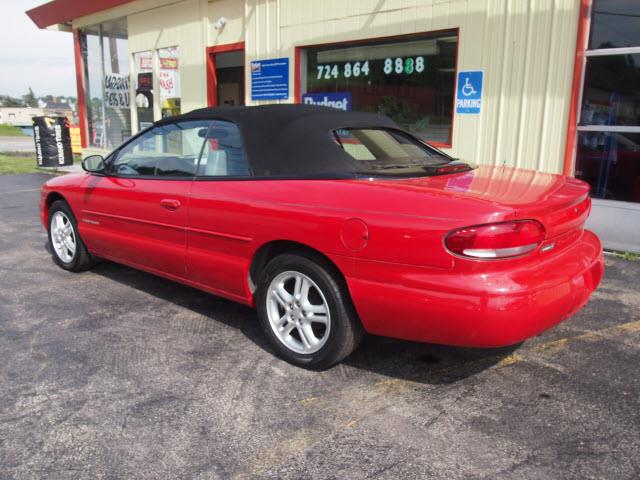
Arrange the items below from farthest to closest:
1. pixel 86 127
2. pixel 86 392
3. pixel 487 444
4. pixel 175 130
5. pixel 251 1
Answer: pixel 86 127 → pixel 251 1 → pixel 175 130 → pixel 86 392 → pixel 487 444

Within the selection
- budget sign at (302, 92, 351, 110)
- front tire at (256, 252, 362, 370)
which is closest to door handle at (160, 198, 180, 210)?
front tire at (256, 252, 362, 370)

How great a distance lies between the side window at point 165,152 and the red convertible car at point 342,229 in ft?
0.04

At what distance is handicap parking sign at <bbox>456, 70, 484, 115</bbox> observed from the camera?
6945 millimetres

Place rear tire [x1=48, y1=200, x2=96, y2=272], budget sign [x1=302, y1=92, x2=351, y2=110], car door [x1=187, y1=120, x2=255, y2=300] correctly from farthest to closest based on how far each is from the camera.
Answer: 1. budget sign [x1=302, y1=92, x2=351, y2=110]
2. rear tire [x1=48, y1=200, x2=96, y2=272]
3. car door [x1=187, y1=120, x2=255, y2=300]

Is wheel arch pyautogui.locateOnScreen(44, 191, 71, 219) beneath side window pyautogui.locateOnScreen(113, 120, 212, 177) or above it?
beneath

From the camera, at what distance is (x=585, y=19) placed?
19.6 feet

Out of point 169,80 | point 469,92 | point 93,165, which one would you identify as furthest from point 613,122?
point 169,80

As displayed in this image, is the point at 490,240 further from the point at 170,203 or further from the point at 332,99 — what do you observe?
the point at 332,99

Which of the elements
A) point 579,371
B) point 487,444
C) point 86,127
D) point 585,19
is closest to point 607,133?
point 585,19

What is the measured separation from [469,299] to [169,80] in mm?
11079

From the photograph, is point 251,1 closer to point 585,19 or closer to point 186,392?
point 585,19

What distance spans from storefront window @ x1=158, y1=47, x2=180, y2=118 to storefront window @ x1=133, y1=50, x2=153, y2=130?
1.55 ft

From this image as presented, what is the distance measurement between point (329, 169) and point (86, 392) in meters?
1.79

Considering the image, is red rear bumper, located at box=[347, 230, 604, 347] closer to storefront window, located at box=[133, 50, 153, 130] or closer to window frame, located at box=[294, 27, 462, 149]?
window frame, located at box=[294, 27, 462, 149]
